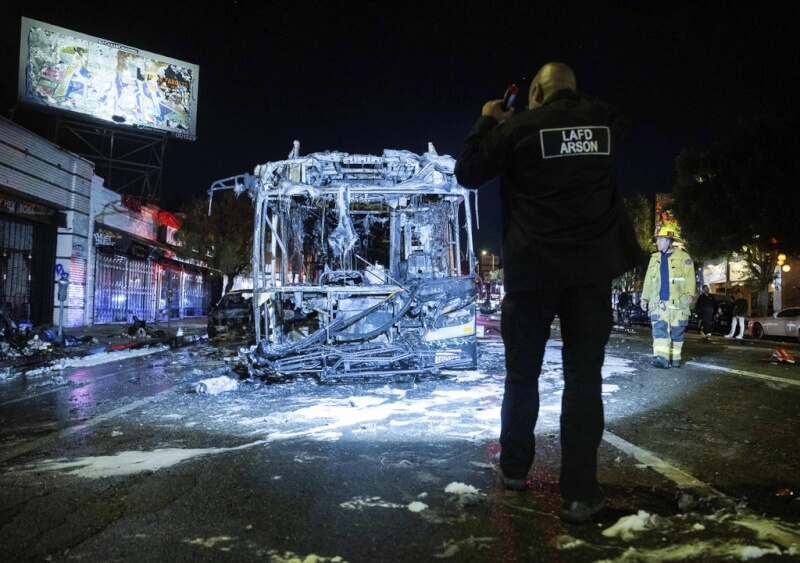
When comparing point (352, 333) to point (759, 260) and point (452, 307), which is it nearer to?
point (452, 307)

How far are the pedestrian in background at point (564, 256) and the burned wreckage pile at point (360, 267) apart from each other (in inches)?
162

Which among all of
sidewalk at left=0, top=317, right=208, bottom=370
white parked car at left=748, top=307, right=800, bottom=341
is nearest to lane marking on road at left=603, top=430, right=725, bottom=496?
sidewalk at left=0, top=317, right=208, bottom=370

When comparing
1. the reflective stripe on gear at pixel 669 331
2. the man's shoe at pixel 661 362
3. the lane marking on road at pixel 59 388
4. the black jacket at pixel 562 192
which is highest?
the black jacket at pixel 562 192

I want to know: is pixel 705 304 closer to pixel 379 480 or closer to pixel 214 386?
pixel 214 386

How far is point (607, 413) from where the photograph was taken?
15.6ft

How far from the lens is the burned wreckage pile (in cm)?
684

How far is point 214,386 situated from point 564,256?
5.13 m

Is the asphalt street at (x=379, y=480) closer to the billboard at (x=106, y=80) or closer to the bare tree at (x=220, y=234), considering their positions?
the billboard at (x=106, y=80)

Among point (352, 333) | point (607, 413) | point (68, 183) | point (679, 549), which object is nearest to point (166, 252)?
point (68, 183)

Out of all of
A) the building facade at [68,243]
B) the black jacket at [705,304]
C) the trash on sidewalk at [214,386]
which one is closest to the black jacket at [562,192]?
the trash on sidewalk at [214,386]

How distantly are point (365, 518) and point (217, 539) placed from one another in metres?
0.62

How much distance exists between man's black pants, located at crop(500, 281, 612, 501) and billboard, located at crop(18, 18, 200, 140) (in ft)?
78.3

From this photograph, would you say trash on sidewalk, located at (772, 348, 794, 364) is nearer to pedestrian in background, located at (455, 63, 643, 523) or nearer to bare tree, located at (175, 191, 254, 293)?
pedestrian in background, located at (455, 63, 643, 523)

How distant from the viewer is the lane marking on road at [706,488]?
2096 mm
